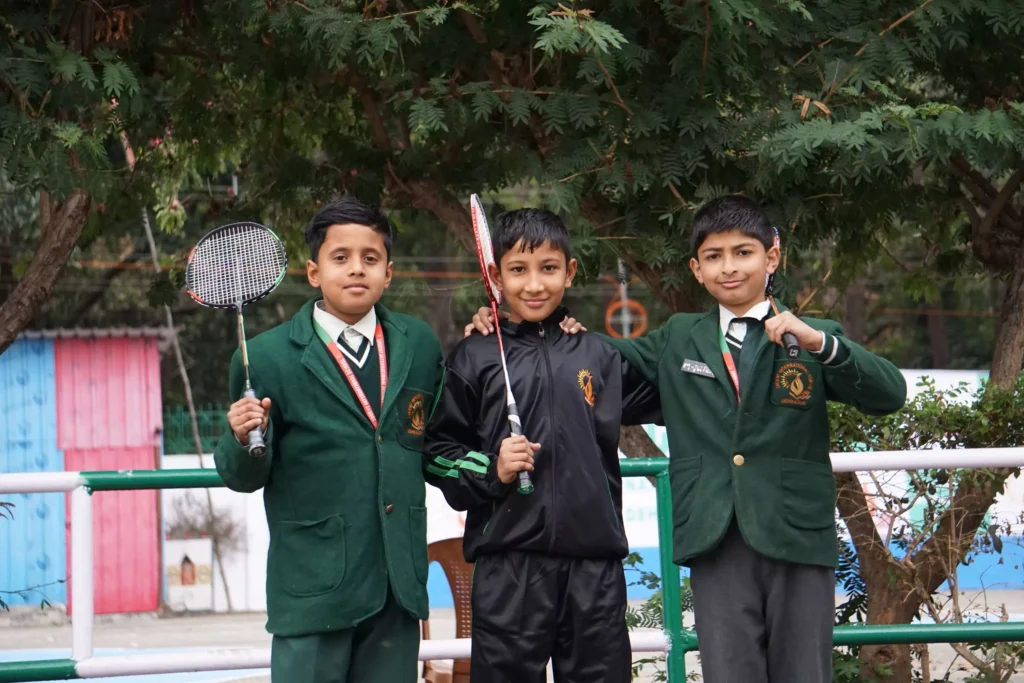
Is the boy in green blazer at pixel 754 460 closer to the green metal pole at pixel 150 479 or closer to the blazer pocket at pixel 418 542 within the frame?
the blazer pocket at pixel 418 542

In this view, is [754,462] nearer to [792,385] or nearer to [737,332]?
[792,385]

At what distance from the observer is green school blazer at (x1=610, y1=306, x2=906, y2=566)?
3396 millimetres

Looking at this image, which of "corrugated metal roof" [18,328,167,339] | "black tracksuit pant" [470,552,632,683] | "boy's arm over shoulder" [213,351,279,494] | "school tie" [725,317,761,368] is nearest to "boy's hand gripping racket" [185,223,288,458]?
"boy's arm over shoulder" [213,351,279,494]

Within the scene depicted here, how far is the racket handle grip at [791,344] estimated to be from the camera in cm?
317

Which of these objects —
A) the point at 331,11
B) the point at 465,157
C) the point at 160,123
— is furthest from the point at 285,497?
the point at 160,123

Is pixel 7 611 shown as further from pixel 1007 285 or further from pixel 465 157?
pixel 1007 285

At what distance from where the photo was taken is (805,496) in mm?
3465

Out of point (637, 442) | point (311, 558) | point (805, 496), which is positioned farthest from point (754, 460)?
point (637, 442)

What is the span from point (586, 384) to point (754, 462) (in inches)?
19.9

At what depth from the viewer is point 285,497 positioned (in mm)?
3350

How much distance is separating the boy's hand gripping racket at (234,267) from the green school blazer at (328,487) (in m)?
0.17

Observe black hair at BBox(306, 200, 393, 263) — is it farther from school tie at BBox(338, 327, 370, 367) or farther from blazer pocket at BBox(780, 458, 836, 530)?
blazer pocket at BBox(780, 458, 836, 530)

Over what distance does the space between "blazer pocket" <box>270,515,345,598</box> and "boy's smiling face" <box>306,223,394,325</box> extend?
0.57m

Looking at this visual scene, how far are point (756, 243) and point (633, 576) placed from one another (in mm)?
2618
